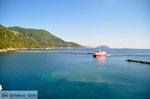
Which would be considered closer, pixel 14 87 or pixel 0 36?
pixel 14 87

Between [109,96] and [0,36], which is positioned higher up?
[0,36]

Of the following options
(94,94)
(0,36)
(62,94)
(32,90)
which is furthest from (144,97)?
(0,36)

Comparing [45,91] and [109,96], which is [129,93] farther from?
[45,91]

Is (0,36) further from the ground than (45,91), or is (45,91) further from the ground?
(0,36)

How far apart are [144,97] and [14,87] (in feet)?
80.6

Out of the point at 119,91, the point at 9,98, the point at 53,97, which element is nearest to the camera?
the point at 9,98

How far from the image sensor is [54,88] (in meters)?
21.8

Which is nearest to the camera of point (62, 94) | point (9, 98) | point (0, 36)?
point (9, 98)

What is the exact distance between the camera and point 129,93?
19.9m

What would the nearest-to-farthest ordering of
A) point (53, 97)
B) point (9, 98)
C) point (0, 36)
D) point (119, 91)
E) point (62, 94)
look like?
point (9, 98) → point (53, 97) → point (62, 94) → point (119, 91) → point (0, 36)

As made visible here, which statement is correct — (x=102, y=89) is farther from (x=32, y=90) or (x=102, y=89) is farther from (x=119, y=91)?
(x=32, y=90)

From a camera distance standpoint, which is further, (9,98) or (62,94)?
(62,94)

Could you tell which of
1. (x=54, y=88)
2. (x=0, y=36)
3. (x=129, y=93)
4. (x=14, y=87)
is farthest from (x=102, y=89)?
(x=0, y=36)

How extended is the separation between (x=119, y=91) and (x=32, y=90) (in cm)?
1686
